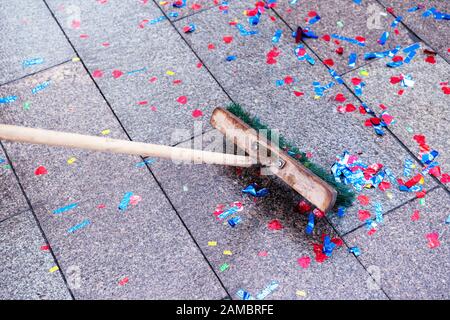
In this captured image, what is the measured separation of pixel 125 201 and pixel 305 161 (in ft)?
3.82

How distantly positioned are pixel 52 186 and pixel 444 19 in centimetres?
334

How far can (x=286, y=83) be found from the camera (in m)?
4.00

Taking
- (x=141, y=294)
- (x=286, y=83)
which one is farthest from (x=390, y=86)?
(x=141, y=294)

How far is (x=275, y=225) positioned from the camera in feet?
10.8

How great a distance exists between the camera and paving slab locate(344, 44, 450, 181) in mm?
3693

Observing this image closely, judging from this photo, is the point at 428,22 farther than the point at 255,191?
Yes

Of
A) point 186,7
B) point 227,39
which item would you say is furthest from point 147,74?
point 186,7

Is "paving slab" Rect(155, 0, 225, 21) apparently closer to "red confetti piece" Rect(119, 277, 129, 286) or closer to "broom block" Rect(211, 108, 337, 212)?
"broom block" Rect(211, 108, 337, 212)

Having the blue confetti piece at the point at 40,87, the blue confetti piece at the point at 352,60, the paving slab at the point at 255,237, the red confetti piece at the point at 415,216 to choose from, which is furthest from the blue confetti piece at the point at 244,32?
the red confetti piece at the point at 415,216

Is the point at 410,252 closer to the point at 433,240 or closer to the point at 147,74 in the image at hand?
the point at 433,240

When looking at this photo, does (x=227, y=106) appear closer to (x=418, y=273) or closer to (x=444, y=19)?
(x=418, y=273)

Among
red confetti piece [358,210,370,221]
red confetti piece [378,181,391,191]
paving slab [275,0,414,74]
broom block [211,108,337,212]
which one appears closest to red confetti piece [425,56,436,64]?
paving slab [275,0,414,74]

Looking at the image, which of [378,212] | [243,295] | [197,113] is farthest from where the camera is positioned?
[197,113]

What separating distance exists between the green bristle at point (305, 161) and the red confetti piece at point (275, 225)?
1.23 feet
